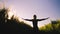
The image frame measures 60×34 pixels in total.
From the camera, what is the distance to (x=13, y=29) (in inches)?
240

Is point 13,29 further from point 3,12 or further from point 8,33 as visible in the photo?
point 3,12

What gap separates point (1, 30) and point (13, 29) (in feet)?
1.37

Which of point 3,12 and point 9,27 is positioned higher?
point 3,12

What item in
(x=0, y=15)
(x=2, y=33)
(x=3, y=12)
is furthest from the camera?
(x=3, y=12)

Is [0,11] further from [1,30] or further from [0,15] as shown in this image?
[1,30]

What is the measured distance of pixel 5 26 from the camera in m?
6.02

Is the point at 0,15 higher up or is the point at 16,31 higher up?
the point at 0,15

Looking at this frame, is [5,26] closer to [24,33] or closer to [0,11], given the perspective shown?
[24,33]

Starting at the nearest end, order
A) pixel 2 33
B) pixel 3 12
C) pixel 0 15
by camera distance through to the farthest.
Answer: pixel 2 33
pixel 0 15
pixel 3 12

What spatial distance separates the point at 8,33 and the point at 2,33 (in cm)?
19

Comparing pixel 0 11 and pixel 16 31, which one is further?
pixel 0 11

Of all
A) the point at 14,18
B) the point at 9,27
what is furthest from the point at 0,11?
the point at 9,27

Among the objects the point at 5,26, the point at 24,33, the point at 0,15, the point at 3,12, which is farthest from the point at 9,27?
the point at 3,12

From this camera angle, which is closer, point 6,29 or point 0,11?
point 6,29
